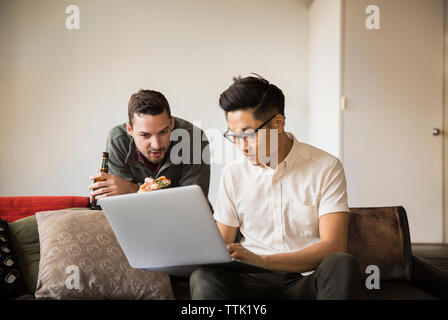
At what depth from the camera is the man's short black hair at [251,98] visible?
5.28ft

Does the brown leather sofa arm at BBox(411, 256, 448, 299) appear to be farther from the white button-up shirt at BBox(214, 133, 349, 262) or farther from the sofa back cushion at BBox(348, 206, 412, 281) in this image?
the white button-up shirt at BBox(214, 133, 349, 262)

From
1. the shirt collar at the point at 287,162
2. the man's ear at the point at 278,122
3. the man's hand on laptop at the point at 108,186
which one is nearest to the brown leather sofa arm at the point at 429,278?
the shirt collar at the point at 287,162

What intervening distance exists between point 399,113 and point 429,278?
7.87ft

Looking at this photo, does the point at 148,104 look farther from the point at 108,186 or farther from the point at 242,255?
the point at 242,255

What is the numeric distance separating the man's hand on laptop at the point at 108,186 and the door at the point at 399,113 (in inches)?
90.0

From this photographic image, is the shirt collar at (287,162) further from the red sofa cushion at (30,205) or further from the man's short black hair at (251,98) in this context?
the red sofa cushion at (30,205)

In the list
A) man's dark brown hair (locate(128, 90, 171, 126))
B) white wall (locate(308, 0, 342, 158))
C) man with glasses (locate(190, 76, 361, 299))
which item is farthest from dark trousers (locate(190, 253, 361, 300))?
white wall (locate(308, 0, 342, 158))

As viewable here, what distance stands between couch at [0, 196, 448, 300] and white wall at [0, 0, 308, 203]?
262 cm

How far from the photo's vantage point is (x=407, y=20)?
3.90m

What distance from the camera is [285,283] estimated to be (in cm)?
153
